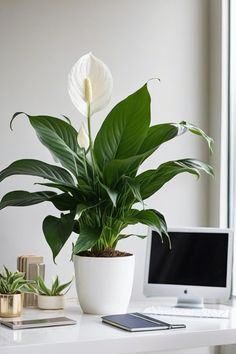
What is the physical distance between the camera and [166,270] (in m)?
2.36

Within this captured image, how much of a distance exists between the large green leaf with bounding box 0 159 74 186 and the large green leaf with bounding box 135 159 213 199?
0.24 meters

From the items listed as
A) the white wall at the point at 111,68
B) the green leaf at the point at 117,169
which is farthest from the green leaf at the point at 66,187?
the white wall at the point at 111,68

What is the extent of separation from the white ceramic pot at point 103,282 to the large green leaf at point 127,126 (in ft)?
1.03

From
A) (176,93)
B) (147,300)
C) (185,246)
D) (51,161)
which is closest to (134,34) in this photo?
(176,93)

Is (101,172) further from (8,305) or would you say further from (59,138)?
(8,305)

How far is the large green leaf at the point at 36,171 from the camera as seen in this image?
6.97 ft

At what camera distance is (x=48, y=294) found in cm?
226

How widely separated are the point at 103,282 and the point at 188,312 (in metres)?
0.32

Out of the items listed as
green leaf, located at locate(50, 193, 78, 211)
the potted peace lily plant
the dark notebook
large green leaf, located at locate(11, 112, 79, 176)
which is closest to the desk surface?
the dark notebook

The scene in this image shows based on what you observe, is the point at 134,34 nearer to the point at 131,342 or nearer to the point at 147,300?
the point at 147,300

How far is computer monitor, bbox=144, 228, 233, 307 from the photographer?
2.31m

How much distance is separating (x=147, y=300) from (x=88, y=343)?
33.0 inches

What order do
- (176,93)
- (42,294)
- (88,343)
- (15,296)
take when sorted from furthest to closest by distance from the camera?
(176,93) < (42,294) < (15,296) < (88,343)

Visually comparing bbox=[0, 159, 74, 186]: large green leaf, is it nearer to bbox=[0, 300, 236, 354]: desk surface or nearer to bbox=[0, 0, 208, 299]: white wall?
bbox=[0, 0, 208, 299]: white wall
